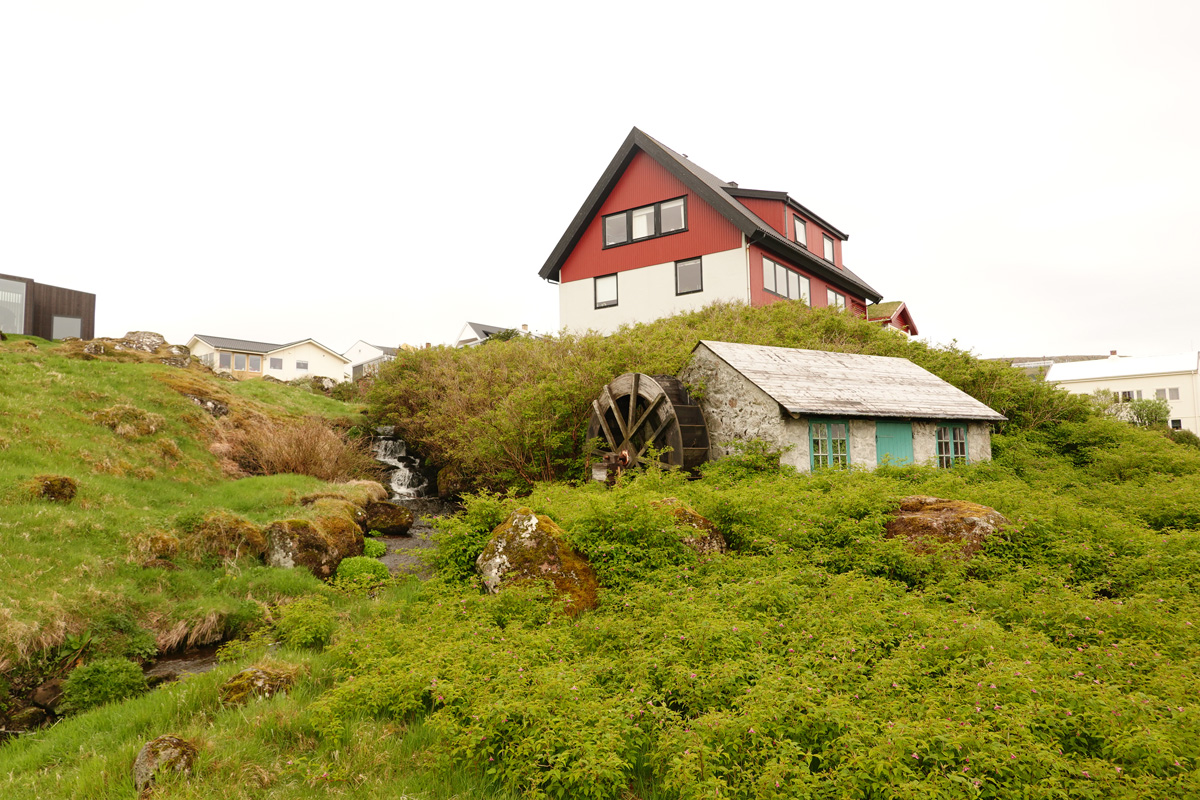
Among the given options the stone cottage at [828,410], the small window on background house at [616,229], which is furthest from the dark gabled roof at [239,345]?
the stone cottage at [828,410]

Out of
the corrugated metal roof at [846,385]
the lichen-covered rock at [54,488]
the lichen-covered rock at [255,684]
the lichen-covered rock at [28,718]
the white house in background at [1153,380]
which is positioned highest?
the white house in background at [1153,380]

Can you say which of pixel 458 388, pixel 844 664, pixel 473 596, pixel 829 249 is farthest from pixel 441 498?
pixel 829 249

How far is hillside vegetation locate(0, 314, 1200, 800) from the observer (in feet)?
12.6

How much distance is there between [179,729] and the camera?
5.47 metres

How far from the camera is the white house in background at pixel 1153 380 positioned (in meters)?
44.3

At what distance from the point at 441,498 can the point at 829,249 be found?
20.7m

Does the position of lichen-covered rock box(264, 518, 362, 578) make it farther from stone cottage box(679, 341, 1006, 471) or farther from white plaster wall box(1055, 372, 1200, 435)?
white plaster wall box(1055, 372, 1200, 435)

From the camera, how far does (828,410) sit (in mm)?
13164

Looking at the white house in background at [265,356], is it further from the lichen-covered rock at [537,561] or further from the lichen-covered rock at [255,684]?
the lichen-covered rock at [255,684]

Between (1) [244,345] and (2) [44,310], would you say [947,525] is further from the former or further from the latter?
(1) [244,345]

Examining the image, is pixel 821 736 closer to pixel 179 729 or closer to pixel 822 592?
pixel 822 592

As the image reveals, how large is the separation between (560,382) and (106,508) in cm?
876

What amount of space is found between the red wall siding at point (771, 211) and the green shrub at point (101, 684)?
76.9 feet

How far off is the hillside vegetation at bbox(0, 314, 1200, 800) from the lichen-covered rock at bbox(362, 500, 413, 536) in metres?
4.68
